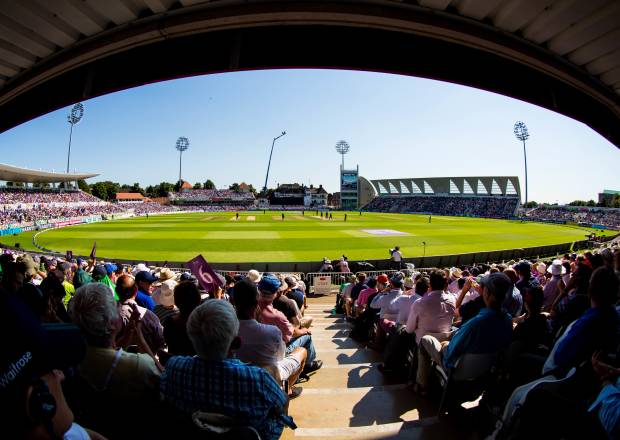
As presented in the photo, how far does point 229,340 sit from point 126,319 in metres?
2.00

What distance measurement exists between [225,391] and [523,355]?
2830mm

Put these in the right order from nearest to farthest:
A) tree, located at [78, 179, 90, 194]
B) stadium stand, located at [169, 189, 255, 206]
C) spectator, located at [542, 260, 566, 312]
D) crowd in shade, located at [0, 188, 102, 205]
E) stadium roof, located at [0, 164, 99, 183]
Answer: spectator, located at [542, 260, 566, 312] → crowd in shade, located at [0, 188, 102, 205] → stadium roof, located at [0, 164, 99, 183] → stadium stand, located at [169, 189, 255, 206] → tree, located at [78, 179, 90, 194]

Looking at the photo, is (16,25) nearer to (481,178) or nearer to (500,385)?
(500,385)

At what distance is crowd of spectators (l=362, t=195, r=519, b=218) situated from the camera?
3191 inches

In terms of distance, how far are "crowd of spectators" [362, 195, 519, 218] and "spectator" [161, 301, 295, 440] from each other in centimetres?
8585

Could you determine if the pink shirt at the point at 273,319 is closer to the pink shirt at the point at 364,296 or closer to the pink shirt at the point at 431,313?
the pink shirt at the point at 431,313

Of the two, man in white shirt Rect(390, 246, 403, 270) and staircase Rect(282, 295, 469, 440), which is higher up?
staircase Rect(282, 295, 469, 440)

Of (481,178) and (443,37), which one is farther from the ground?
(481,178)

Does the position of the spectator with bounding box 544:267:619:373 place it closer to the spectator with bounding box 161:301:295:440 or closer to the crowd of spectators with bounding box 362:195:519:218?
the spectator with bounding box 161:301:295:440

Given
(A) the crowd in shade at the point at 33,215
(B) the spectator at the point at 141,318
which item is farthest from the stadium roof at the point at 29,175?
(B) the spectator at the point at 141,318

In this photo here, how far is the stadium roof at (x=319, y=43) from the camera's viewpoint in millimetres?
3371

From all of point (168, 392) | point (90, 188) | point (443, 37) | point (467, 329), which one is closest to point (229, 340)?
point (168, 392)

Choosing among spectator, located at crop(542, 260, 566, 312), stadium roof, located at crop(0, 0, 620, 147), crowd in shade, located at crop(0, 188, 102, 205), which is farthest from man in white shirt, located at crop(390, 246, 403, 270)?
crowd in shade, located at crop(0, 188, 102, 205)

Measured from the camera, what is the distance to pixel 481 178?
91.1 metres
